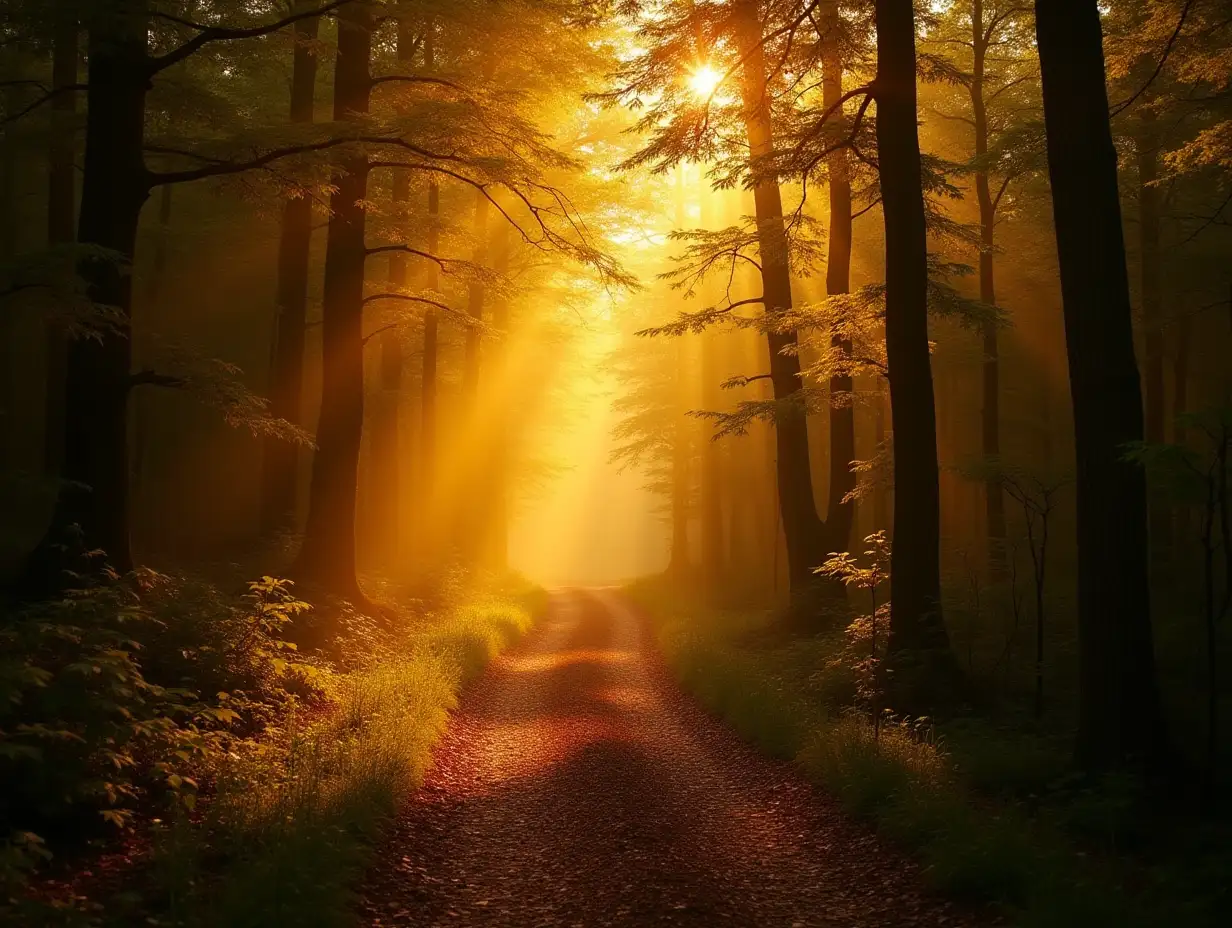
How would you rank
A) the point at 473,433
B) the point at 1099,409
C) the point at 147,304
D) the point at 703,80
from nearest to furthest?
the point at 1099,409 < the point at 703,80 < the point at 147,304 < the point at 473,433

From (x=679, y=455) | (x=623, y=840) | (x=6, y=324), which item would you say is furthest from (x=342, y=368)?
(x=679, y=455)

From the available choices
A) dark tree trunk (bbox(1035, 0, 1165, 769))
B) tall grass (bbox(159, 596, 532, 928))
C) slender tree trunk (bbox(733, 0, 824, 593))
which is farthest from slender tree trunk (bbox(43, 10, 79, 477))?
dark tree trunk (bbox(1035, 0, 1165, 769))

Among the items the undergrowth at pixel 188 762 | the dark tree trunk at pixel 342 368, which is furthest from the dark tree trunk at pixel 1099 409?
the dark tree trunk at pixel 342 368

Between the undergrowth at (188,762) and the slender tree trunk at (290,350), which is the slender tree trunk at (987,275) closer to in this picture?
the undergrowth at (188,762)

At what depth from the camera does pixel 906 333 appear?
30.5 ft

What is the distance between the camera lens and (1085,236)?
20.8 feet

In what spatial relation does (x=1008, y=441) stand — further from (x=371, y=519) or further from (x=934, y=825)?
(x=934, y=825)

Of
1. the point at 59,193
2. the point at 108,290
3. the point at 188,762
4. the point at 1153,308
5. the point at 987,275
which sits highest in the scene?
the point at 59,193

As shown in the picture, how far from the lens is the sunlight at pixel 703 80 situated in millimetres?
11711

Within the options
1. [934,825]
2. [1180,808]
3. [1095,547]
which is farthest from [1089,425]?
[934,825]

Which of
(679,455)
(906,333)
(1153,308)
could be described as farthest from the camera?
(679,455)

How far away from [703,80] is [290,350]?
9.33 metres

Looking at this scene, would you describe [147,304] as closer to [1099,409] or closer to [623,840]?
[623,840]

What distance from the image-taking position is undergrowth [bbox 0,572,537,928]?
427 cm
